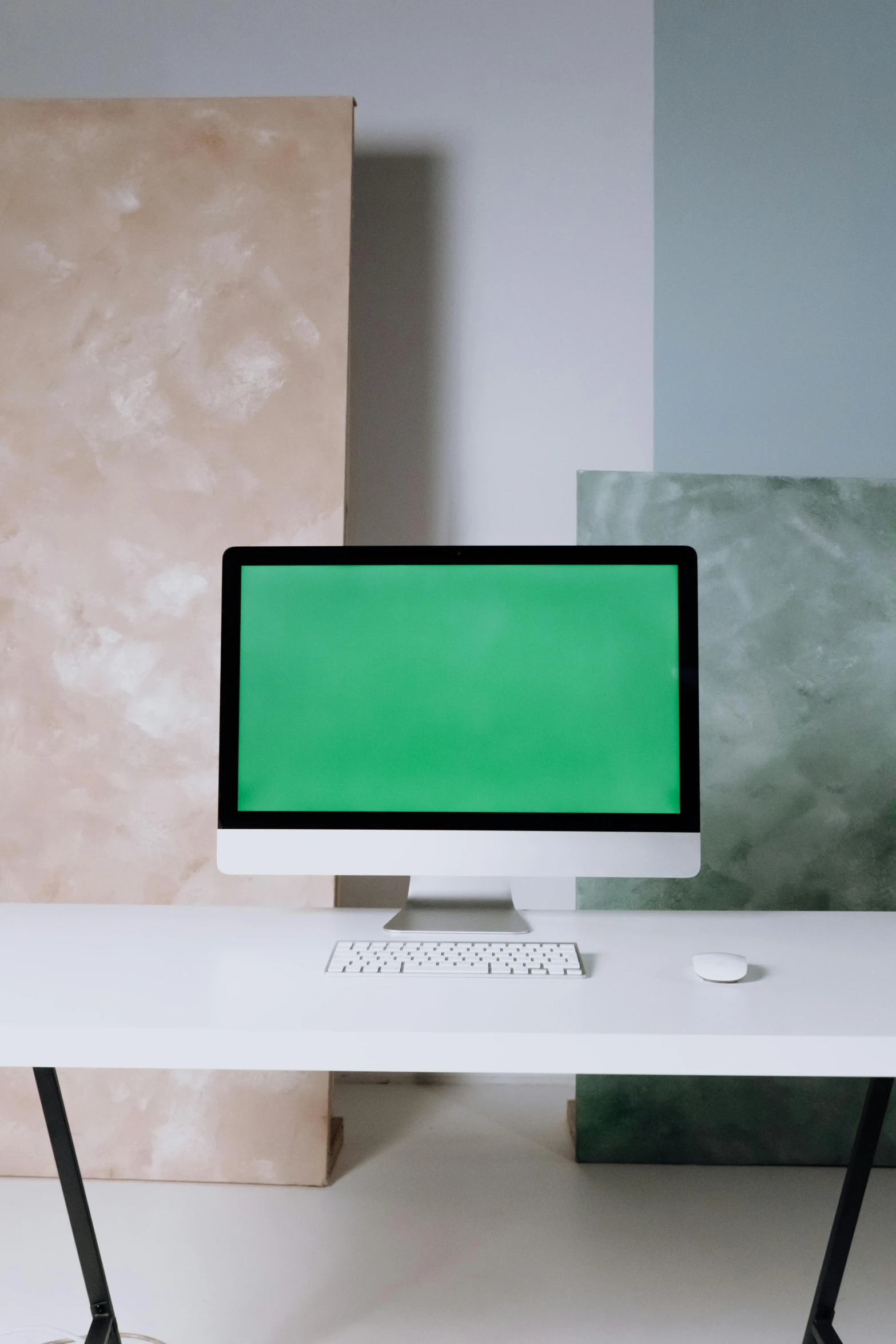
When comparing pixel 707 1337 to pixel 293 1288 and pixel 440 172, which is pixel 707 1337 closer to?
pixel 293 1288

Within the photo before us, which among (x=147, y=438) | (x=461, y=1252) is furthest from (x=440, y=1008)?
(x=147, y=438)

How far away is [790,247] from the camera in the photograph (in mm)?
2375

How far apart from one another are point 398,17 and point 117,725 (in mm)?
1875

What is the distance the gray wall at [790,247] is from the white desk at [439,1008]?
52.2 inches

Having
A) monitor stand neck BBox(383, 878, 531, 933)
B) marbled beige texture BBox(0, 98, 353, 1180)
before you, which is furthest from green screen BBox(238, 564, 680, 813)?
marbled beige texture BBox(0, 98, 353, 1180)

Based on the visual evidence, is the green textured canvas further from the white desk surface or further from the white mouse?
the white mouse

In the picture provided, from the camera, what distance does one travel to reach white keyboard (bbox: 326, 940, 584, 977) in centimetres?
117

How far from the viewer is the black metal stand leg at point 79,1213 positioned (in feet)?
4.39

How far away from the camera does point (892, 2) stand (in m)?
A: 2.37

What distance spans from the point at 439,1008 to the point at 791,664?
1.37m

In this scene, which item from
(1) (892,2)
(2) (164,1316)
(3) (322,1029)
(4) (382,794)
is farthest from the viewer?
(1) (892,2)

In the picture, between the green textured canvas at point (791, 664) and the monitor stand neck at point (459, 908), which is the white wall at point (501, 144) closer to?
the green textured canvas at point (791, 664)

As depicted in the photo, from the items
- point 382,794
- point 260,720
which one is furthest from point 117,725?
point 382,794

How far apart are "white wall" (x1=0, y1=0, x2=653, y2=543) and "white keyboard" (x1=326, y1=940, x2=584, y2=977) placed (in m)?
1.36
